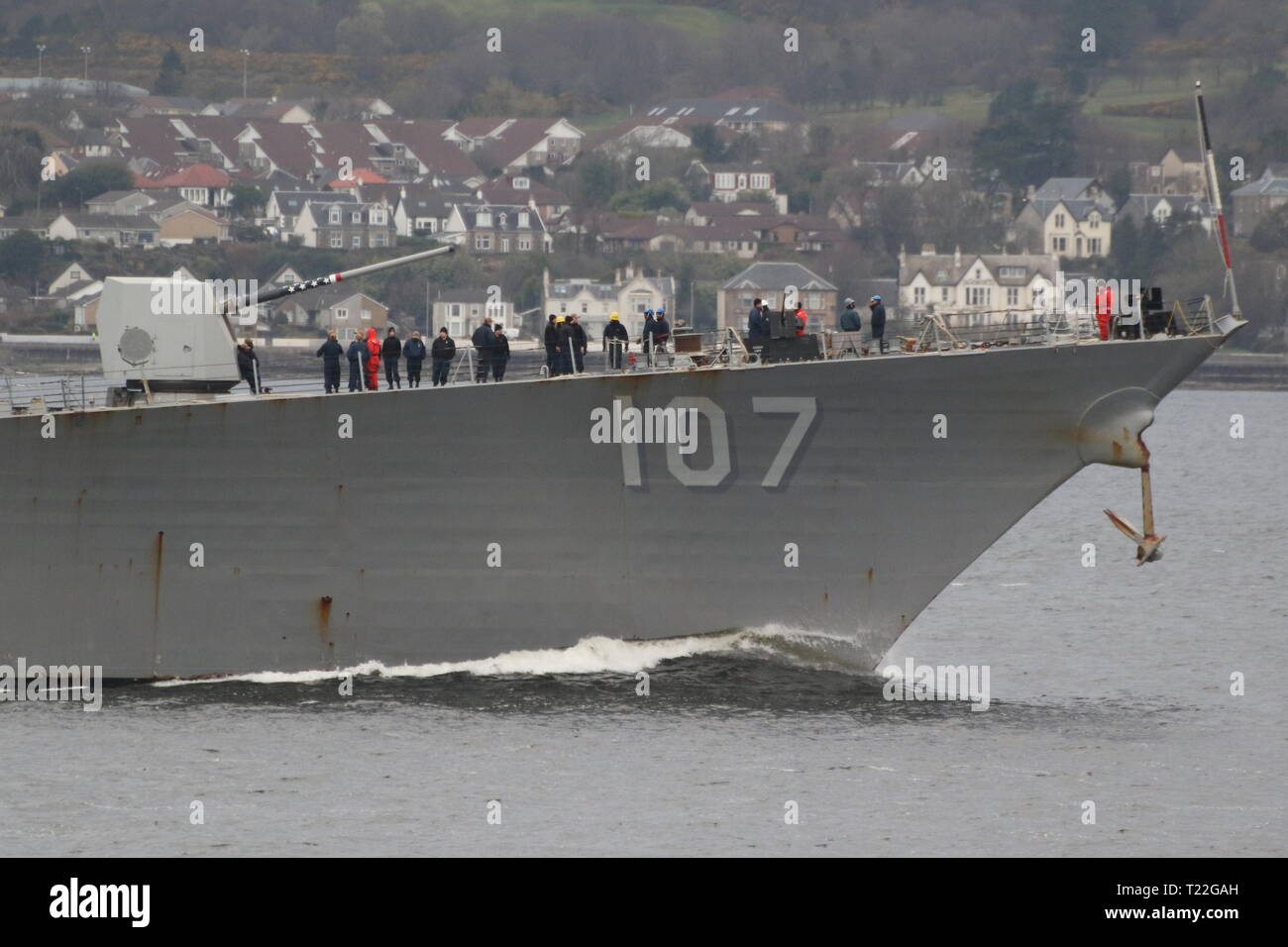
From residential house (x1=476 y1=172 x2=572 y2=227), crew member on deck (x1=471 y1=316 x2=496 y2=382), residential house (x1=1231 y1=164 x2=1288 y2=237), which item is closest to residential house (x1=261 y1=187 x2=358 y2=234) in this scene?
residential house (x1=476 y1=172 x2=572 y2=227)

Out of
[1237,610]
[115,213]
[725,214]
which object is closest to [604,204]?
[725,214]

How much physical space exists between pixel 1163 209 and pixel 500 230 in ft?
163

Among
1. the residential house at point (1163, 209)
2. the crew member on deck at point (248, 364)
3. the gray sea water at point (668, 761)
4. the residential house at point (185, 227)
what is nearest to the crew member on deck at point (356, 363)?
the crew member on deck at point (248, 364)

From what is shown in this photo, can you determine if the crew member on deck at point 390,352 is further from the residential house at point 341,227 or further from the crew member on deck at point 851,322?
the residential house at point 341,227

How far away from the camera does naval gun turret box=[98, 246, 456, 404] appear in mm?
30422

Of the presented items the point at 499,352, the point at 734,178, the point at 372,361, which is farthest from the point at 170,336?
the point at 734,178

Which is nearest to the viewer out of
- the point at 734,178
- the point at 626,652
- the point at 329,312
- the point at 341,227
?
the point at 626,652

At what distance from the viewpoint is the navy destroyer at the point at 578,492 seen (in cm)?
2834

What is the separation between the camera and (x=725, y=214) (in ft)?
527

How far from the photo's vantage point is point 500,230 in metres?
154

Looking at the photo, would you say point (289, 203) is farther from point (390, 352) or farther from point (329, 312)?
point (390, 352)

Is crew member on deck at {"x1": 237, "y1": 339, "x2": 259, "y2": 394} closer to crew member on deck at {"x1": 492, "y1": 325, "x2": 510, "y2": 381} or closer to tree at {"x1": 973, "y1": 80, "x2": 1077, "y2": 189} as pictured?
crew member on deck at {"x1": 492, "y1": 325, "x2": 510, "y2": 381}

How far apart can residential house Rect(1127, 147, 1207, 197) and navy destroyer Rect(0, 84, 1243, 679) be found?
142518 mm
